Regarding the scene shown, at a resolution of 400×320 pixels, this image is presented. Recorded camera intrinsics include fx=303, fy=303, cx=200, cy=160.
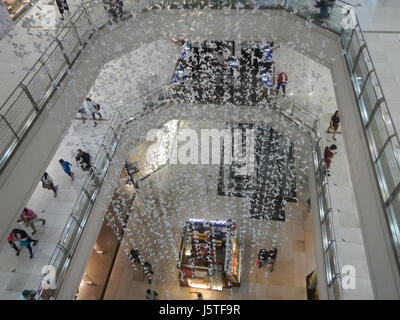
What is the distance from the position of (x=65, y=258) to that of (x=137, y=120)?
4208 mm

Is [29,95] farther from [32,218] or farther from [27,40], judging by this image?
[27,40]

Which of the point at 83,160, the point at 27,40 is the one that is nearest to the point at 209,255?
the point at 83,160

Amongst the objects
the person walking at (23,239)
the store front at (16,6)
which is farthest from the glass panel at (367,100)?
the store front at (16,6)

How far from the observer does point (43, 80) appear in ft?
18.1

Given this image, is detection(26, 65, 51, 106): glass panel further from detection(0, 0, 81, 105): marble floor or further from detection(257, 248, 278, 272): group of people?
detection(257, 248, 278, 272): group of people

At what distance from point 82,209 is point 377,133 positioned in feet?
18.3

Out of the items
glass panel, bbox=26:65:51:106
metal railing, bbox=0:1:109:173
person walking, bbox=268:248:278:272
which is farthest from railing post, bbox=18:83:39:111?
person walking, bbox=268:248:278:272

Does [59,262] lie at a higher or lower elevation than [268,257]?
lower

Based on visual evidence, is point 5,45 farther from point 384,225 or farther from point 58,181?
point 384,225

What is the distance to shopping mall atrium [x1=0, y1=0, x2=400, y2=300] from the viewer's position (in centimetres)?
512

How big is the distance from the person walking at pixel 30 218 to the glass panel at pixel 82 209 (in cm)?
90

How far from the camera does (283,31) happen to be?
8.00 m

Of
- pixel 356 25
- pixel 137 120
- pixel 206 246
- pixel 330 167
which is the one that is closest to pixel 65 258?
pixel 137 120

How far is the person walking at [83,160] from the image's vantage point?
7.17 m
